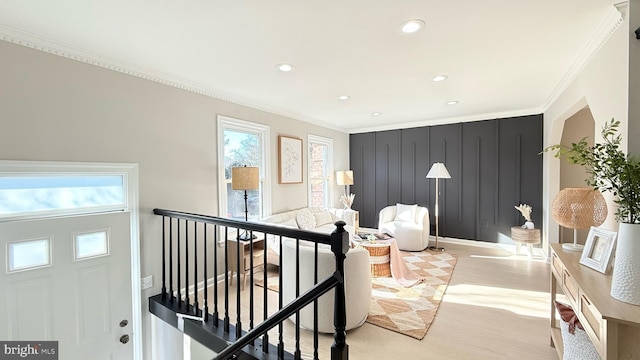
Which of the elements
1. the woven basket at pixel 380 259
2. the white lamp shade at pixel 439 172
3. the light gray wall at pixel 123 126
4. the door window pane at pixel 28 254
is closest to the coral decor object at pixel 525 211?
the white lamp shade at pixel 439 172

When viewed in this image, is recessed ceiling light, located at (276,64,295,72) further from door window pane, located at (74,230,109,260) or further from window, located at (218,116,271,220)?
door window pane, located at (74,230,109,260)

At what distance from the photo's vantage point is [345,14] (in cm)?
186

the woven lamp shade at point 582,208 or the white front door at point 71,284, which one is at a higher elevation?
the woven lamp shade at point 582,208

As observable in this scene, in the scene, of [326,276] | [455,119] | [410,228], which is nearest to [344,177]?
[410,228]

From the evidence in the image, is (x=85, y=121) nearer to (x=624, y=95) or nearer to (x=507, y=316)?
(x=624, y=95)

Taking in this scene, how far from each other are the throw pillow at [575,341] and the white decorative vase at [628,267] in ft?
1.58

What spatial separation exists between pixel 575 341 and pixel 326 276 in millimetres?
1700

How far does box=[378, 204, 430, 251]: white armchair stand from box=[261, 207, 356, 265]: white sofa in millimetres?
797

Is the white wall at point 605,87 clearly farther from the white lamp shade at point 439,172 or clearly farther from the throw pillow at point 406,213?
the throw pillow at point 406,213

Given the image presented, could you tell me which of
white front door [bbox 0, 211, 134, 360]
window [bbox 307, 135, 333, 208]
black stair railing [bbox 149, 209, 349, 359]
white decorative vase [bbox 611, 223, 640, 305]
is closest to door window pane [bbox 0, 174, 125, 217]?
white front door [bbox 0, 211, 134, 360]

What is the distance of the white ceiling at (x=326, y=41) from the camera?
1793mm

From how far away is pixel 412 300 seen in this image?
3.10 m

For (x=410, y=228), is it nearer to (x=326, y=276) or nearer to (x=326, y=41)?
(x=326, y=276)

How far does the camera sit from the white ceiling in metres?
1.79
